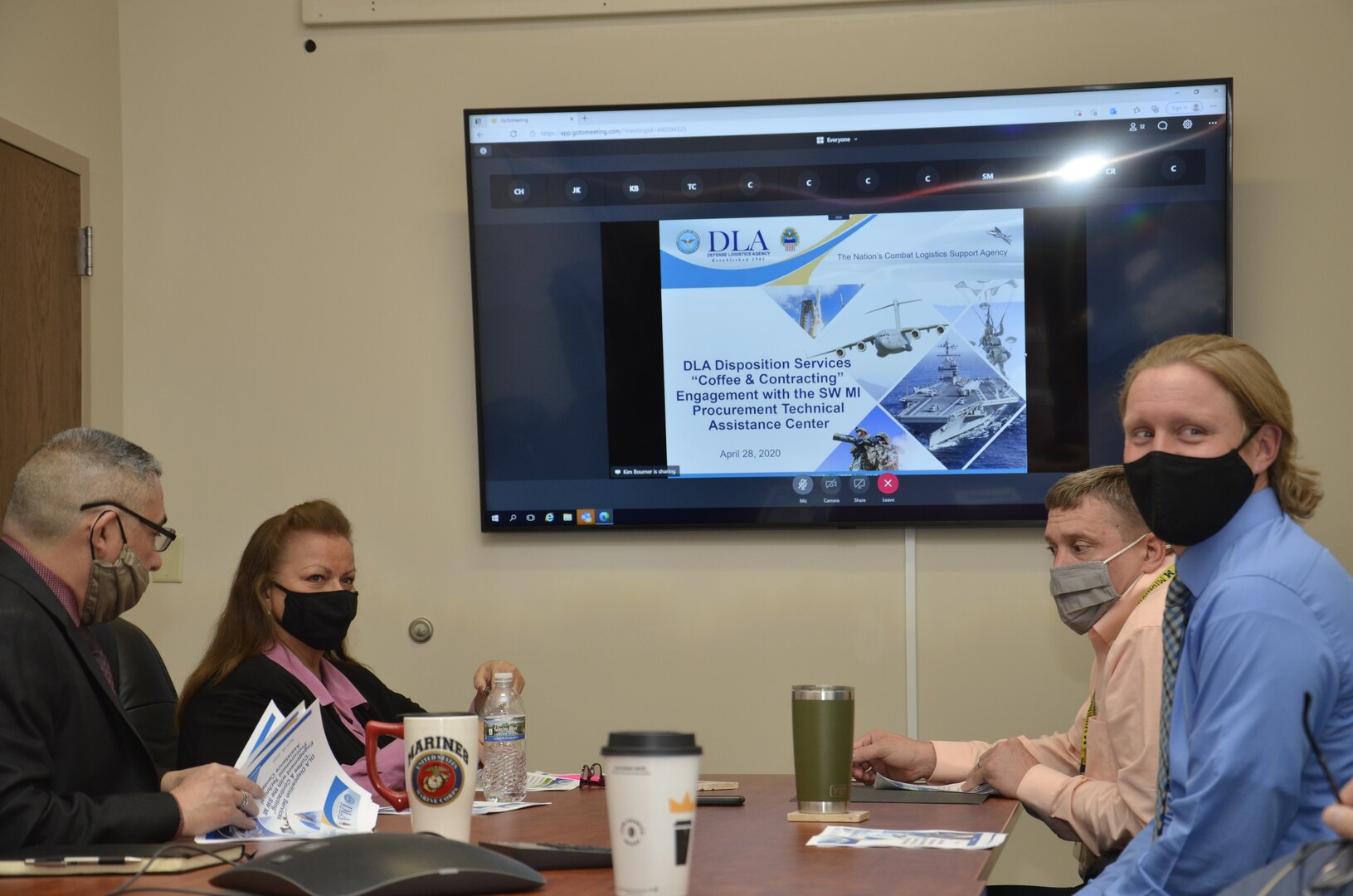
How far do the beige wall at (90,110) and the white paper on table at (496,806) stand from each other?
6.39 feet

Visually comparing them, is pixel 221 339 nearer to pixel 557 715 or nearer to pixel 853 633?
pixel 557 715

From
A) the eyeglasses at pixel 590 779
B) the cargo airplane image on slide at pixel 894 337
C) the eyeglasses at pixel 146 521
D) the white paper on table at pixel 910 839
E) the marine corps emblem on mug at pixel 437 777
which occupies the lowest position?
the eyeglasses at pixel 590 779

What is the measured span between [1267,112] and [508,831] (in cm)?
262

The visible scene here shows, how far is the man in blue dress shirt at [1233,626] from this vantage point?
1375mm

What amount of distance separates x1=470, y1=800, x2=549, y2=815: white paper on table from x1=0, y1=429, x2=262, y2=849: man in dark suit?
1.15 ft

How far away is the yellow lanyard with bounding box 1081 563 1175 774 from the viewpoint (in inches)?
84.4

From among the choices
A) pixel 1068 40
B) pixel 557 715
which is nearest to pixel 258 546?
pixel 557 715

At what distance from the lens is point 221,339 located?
12.0 ft

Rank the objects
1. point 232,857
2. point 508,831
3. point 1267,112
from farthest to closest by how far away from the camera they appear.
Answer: point 1267,112, point 508,831, point 232,857

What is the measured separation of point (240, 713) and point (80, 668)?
1.57 ft

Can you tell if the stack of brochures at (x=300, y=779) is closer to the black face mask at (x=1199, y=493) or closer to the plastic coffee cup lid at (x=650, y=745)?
the plastic coffee cup lid at (x=650, y=745)

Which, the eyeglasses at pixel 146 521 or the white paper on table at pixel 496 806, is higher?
the eyeglasses at pixel 146 521

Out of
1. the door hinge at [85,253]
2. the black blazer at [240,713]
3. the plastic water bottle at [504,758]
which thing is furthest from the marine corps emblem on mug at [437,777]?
the door hinge at [85,253]

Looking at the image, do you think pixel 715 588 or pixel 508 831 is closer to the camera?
pixel 508 831
